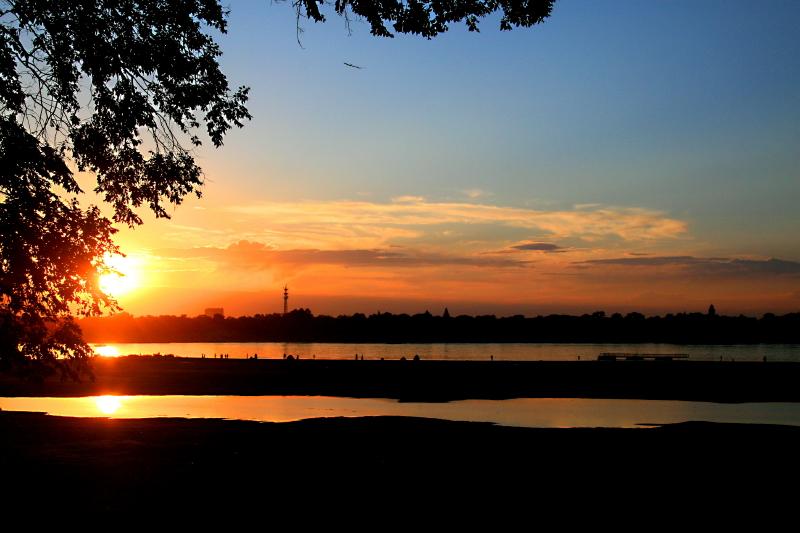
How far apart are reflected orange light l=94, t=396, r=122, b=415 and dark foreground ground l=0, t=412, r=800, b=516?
72.6 feet

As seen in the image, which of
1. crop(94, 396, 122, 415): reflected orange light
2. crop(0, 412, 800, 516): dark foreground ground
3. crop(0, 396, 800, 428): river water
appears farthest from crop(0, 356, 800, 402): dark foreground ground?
crop(0, 412, 800, 516): dark foreground ground

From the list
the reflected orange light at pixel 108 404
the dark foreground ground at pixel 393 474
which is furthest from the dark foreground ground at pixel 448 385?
the dark foreground ground at pixel 393 474

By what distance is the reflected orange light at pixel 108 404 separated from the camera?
44.5m

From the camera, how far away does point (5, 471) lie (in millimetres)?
16156

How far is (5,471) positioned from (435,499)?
10.0m

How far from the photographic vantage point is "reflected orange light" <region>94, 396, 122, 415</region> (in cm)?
4450

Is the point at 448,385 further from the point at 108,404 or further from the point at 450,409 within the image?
the point at 108,404

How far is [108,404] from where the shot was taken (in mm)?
49156

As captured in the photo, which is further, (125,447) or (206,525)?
(125,447)

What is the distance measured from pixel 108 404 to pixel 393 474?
129 feet

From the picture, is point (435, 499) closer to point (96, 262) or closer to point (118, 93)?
point (96, 262)

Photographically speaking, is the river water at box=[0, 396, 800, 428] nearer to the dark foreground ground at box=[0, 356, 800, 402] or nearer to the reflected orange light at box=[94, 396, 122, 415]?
the reflected orange light at box=[94, 396, 122, 415]

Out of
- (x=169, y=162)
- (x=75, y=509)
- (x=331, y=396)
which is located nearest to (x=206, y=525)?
(x=75, y=509)

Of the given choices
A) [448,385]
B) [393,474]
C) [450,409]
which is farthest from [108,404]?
[393,474]
